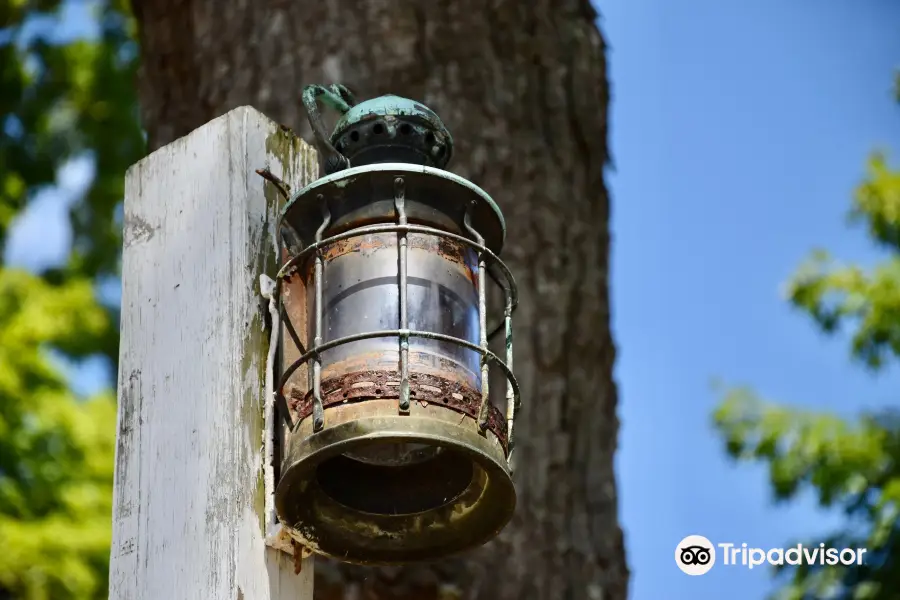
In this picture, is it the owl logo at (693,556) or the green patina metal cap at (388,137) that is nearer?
the green patina metal cap at (388,137)

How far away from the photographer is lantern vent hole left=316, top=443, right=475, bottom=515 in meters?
2.08

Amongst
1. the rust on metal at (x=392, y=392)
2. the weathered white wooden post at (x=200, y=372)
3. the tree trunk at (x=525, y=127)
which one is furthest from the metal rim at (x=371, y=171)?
the tree trunk at (x=525, y=127)

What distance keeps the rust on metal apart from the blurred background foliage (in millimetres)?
4221

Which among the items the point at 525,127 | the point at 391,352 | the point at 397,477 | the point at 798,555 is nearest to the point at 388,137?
the point at 391,352

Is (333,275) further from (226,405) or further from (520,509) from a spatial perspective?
(520,509)

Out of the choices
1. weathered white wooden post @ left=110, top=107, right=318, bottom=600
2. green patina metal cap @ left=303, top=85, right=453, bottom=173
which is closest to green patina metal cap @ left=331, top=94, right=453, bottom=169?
green patina metal cap @ left=303, top=85, right=453, bottom=173

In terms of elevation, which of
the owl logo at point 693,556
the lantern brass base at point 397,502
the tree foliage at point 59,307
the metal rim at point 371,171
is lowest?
the lantern brass base at point 397,502

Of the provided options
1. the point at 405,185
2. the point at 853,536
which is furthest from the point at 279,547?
the point at 853,536

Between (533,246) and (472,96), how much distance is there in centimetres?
37

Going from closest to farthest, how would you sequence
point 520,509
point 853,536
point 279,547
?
point 279,547
point 520,509
point 853,536

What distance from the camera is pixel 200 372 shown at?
2.12 metres

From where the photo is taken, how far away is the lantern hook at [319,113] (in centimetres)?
220

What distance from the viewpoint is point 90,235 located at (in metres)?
8.20

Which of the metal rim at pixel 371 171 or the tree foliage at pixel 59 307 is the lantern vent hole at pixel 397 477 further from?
the tree foliage at pixel 59 307
